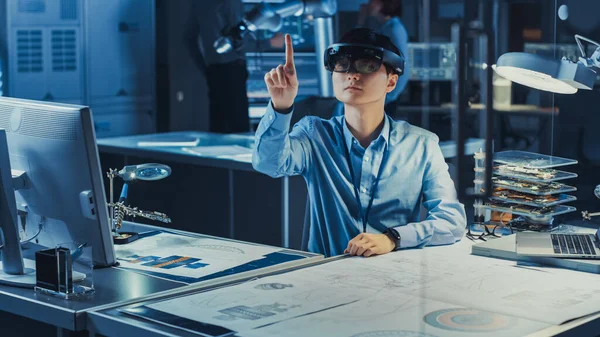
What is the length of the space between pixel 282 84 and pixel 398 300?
77 centimetres

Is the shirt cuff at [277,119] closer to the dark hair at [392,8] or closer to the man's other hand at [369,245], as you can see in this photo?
the man's other hand at [369,245]

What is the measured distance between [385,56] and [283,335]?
3.89 feet

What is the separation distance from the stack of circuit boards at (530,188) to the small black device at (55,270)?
1291mm

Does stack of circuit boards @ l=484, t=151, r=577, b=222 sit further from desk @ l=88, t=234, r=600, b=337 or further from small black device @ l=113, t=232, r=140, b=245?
small black device @ l=113, t=232, r=140, b=245

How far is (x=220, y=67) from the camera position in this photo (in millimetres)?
5531

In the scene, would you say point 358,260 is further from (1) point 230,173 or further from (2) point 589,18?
(1) point 230,173

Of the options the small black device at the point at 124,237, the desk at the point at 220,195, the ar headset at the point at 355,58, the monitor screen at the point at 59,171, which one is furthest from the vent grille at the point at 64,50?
the monitor screen at the point at 59,171

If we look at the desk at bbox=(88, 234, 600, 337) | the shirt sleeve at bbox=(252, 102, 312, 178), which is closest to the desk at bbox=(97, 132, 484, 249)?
the shirt sleeve at bbox=(252, 102, 312, 178)

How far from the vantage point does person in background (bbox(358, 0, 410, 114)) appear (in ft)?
15.1

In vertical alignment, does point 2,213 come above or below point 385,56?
below

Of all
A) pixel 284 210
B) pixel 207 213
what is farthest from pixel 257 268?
pixel 207 213

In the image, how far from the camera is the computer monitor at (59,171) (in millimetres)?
2207

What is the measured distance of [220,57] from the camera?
18.1ft

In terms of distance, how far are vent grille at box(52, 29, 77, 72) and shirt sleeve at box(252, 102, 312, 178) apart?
107 inches
